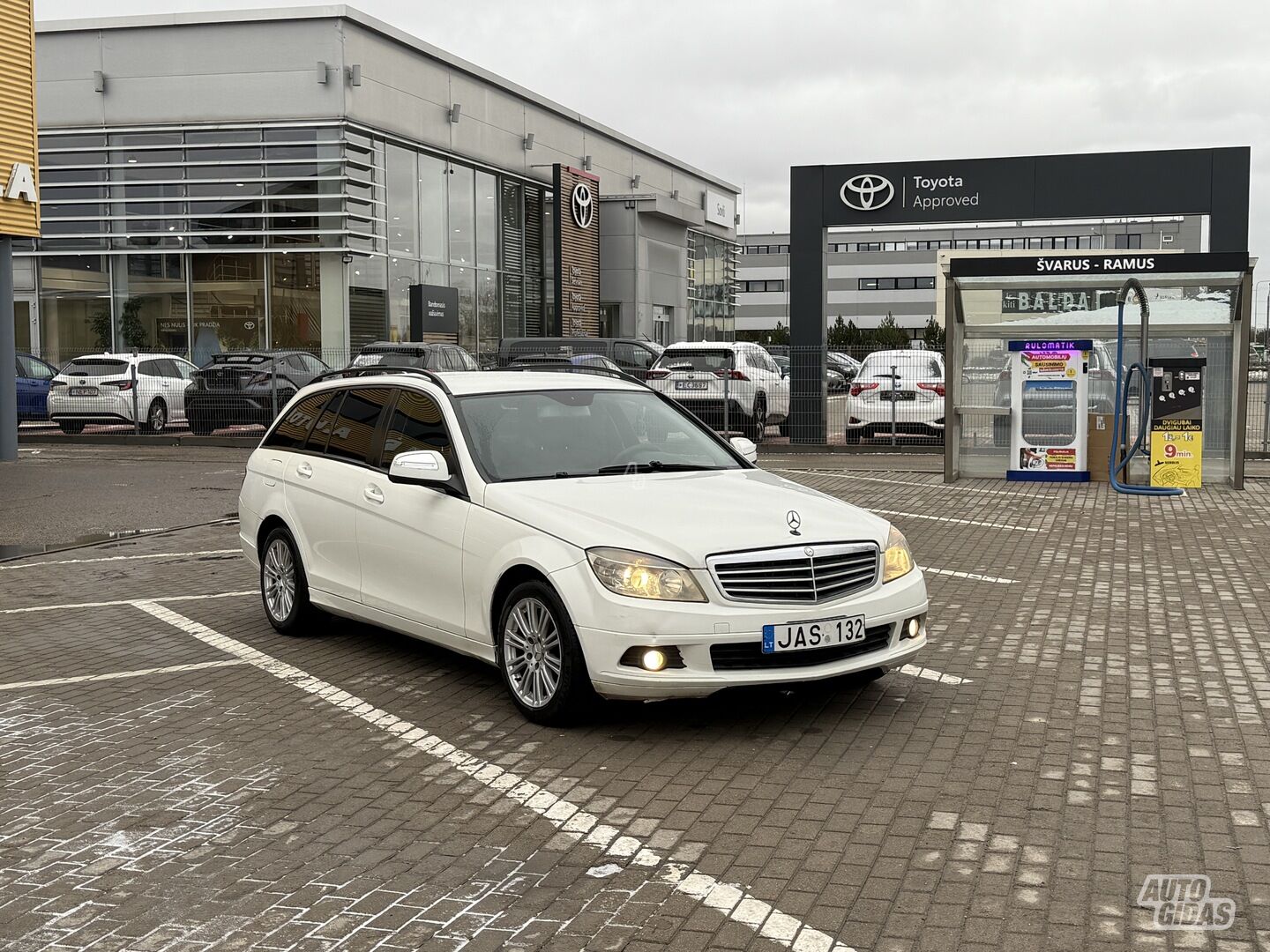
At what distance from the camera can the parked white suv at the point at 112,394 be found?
2598 cm

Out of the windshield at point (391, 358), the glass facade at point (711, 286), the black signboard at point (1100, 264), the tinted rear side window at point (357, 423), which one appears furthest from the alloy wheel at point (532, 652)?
the glass facade at point (711, 286)

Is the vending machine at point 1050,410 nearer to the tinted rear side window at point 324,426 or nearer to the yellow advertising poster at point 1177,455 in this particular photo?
the yellow advertising poster at point 1177,455

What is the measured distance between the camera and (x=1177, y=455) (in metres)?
16.4

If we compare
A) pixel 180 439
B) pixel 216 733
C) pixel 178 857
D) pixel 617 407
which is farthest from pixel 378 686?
pixel 180 439

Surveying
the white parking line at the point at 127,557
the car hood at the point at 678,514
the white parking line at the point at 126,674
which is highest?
the car hood at the point at 678,514

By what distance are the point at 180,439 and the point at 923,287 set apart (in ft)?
327

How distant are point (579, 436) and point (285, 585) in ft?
7.51

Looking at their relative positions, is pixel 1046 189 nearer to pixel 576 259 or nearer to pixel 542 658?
pixel 542 658

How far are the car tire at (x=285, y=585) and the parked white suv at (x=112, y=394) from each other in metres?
18.6

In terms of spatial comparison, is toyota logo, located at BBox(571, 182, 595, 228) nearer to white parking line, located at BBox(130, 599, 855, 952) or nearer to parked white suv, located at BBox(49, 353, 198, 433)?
parked white suv, located at BBox(49, 353, 198, 433)

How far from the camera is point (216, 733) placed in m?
6.20

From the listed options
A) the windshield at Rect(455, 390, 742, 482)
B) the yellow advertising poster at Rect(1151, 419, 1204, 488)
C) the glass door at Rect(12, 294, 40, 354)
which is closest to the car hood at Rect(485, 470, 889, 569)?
the windshield at Rect(455, 390, 742, 482)

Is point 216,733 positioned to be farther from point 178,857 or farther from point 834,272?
point 834,272

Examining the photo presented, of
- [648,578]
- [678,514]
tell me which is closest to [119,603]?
[678,514]
